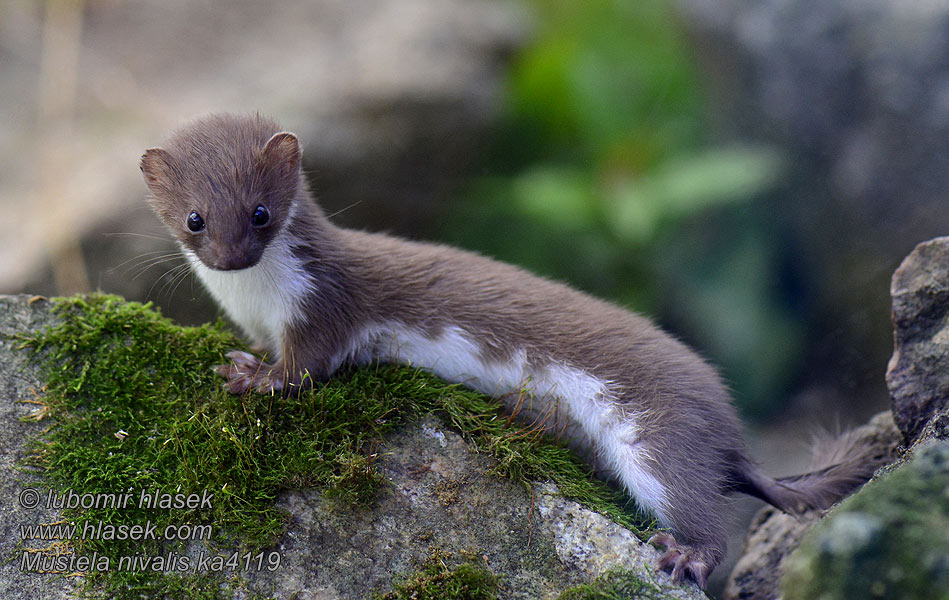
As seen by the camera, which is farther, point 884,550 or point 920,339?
point 920,339

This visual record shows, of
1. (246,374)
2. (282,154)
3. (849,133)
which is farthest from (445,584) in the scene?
(849,133)

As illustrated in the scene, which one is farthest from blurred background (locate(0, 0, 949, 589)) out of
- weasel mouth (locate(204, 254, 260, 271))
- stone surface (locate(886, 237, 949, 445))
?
weasel mouth (locate(204, 254, 260, 271))

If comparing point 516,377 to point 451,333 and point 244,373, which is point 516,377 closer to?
point 451,333

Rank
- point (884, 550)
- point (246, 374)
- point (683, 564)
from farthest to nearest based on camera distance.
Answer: point (246, 374) < point (683, 564) < point (884, 550)

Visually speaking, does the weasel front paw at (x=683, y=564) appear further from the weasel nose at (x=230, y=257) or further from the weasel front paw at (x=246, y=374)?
the weasel nose at (x=230, y=257)

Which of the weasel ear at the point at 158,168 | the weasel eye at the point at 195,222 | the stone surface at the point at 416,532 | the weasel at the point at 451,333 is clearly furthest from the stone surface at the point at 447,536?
the weasel ear at the point at 158,168

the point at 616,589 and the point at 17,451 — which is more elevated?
the point at 616,589

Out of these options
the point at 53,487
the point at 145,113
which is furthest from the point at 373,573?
the point at 145,113
